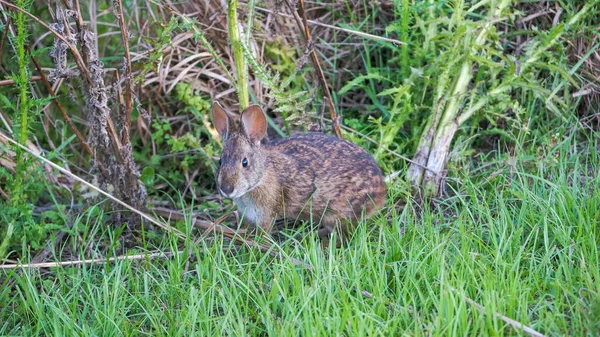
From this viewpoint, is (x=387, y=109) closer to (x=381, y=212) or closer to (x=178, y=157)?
(x=381, y=212)

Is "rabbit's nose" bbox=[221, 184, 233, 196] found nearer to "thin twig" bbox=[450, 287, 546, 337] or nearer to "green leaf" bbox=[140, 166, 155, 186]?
"green leaf" bbox=[140, 166, 155, 186]

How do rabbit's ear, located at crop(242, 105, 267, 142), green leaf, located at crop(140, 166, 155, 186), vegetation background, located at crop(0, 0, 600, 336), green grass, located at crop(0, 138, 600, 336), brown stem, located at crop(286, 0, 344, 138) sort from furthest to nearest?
green leaf, located at crop(140, 166, 155, 186) < brown stem, located at crop(286, 0, 344, 138) < rabbit's ear, located at crop(242, 105, 267, 142) < vegetation background, located at crop(0, 0, 600, 336) < green grass, located at crop(0, 138, 600, 336)

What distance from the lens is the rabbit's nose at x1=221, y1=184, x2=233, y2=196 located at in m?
4.28

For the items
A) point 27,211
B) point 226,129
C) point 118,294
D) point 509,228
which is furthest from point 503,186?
point 27,211

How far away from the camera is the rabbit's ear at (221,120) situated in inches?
182

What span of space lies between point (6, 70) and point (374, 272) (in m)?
3.13

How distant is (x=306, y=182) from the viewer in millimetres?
4684

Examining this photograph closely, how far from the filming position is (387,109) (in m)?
5.59

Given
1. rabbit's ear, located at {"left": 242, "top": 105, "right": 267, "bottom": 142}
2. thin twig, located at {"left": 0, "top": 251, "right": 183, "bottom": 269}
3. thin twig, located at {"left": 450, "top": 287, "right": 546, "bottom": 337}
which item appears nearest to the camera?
thin twig, located at {"left": 450, "top": 287, "right": 546, "bottom": 337}

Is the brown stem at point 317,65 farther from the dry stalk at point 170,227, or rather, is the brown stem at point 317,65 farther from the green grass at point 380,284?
the dry stalk at point 170,227

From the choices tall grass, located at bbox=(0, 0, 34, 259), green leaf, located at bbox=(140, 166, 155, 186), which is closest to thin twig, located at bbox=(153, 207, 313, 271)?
green leaf, located at bbox=(140, 166, 155, 186)

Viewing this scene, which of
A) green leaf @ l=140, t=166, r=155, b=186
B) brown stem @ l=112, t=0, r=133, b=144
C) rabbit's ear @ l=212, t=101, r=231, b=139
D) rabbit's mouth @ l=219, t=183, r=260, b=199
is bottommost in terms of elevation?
green leaf @ l=140, t=166, r=155, b=186

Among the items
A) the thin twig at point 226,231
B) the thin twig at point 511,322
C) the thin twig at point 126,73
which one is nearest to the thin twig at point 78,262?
the thin twig at point 226,231

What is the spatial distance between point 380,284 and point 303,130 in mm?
2231
